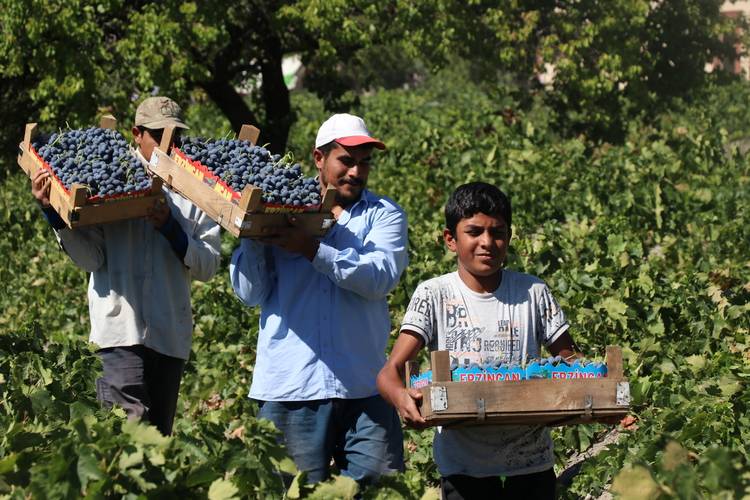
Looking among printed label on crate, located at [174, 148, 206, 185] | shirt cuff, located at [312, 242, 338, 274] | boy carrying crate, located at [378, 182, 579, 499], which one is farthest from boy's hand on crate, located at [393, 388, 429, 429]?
printed label on crate, located at [174, 148, 206, 185]

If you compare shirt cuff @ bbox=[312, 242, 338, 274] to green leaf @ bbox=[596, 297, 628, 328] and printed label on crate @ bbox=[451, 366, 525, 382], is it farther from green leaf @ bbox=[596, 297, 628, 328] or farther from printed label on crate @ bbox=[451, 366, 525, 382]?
green leaf @ bbox=[596, 297, 628, 328]

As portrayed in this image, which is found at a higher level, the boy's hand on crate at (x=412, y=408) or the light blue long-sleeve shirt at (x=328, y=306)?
the light blue long-sleeve shirt at (x=328, y=306)

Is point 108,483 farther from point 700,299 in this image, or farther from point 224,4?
point 224,4

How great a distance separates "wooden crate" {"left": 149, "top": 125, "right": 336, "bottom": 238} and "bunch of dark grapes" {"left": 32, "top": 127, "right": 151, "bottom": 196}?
17 cm

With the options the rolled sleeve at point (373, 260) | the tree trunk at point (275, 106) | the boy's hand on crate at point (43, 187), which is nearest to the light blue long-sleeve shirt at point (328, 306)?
the rolled sleeve at point (373, 260)

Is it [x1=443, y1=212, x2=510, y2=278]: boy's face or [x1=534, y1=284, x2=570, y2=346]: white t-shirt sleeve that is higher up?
[x1=443, y1=212, x2=510, y2=278]: boy's face

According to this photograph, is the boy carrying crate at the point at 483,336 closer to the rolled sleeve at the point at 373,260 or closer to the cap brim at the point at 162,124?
the rolled sleeve at the point at 373,260

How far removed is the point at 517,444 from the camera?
427cm

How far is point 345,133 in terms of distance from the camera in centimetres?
479

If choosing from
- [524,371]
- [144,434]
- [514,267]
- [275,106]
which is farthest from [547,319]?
[275,106]

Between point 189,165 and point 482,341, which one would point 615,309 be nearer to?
point 189,165

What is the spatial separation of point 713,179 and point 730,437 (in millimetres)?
7079

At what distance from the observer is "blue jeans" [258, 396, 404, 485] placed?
15.3ft

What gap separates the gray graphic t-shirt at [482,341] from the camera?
4.24m
